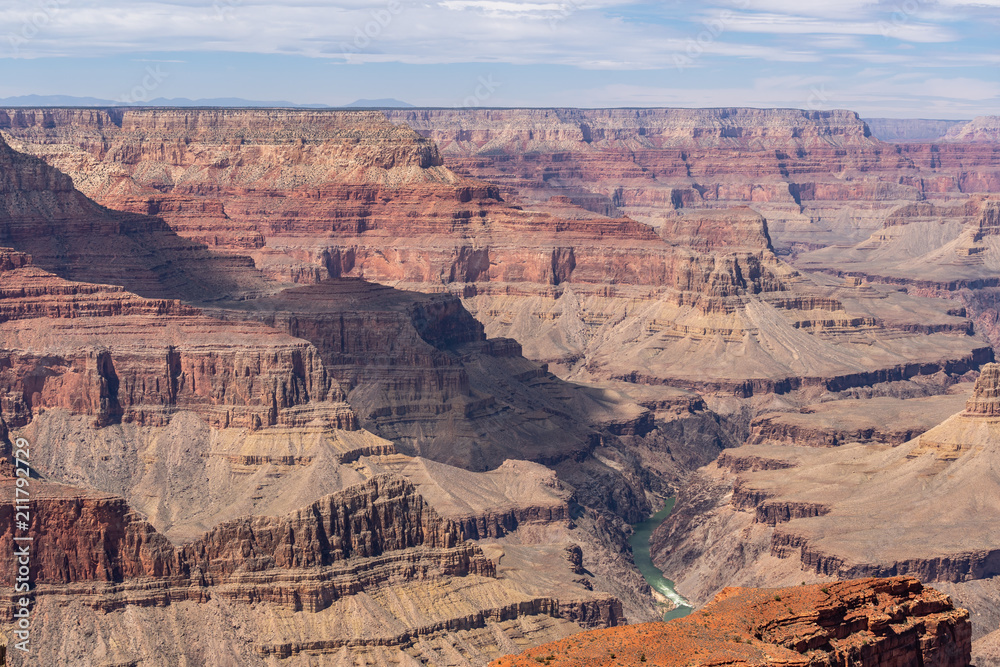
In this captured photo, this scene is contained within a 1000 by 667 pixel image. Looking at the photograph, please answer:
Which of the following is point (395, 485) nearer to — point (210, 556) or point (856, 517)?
point (210, 556)

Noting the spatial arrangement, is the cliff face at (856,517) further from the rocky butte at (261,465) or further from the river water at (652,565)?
the rocky butte at (261,465)

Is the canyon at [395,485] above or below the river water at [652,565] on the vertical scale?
above

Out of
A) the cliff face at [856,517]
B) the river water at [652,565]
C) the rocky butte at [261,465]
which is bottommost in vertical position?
the river water at [652,565]

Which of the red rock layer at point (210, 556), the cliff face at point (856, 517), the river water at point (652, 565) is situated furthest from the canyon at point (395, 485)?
the river water at point (652, 565)

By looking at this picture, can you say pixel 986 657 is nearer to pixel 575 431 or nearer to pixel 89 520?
pixel 89 520

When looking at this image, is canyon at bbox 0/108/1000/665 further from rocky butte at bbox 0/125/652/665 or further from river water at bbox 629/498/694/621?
river water at bbox 629/498/694/621

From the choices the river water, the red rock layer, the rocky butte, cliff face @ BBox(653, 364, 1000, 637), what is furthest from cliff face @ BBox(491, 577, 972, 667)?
the river water

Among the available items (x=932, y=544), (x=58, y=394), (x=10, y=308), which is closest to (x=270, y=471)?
(x=58, y=394)
